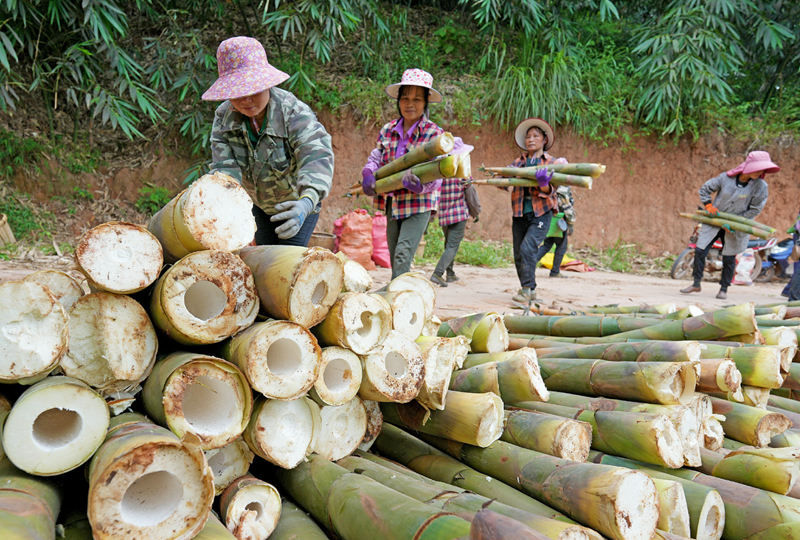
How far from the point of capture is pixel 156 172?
920cm

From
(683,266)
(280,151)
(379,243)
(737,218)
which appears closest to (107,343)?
(280,151)

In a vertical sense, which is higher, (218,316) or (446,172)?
(446,172)

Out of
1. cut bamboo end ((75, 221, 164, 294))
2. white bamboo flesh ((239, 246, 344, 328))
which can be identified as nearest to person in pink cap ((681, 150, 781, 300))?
white bamboo flesh ((239, 246, 344, 328))

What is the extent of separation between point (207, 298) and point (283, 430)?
A: 359 mm

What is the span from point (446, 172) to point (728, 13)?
959 cm

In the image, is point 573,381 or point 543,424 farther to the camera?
point 573,381

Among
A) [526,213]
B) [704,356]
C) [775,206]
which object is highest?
[775,206]

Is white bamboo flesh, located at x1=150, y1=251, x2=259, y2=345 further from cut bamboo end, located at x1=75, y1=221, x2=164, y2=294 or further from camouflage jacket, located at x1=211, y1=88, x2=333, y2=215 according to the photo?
camouflage jacket, located at x1=211, y1=88, x2=333, y2=215

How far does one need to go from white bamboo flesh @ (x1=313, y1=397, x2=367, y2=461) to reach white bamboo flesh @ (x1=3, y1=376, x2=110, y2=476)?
0.53m

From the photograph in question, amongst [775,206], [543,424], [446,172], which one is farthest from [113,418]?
[775,206]

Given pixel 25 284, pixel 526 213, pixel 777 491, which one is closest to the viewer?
pixel 25 284

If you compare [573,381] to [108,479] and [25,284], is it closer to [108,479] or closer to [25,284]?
[108,479]

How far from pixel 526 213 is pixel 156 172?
22.2ft

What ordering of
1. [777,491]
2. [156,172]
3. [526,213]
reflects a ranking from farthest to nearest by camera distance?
1. [156,172]
2. [526,213]
3. [777,491]
